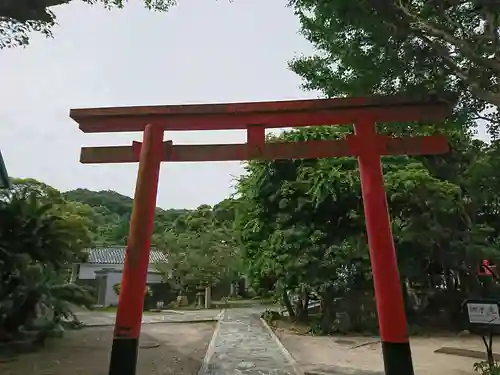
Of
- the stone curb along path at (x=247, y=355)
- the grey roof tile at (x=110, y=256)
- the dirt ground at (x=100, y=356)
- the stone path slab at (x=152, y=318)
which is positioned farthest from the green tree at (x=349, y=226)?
the grey roof tile at (x=110, y=256)

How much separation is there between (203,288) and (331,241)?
14643mm

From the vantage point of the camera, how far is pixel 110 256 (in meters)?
31.5

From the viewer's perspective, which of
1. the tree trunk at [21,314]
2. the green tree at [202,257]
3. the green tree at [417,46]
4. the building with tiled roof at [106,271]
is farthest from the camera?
the building with tiled roof at [106,271]

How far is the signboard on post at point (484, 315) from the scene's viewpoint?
5.58m

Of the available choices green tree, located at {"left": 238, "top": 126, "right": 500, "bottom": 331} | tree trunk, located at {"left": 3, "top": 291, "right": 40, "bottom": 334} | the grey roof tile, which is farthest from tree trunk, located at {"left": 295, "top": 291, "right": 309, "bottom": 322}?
the grey roof tile

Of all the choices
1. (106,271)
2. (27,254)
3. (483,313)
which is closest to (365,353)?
(483,313)

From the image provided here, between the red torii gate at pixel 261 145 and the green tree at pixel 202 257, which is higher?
the green tree at pixel 202 257

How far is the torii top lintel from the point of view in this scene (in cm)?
550

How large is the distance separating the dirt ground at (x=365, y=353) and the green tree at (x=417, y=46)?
4.36 m

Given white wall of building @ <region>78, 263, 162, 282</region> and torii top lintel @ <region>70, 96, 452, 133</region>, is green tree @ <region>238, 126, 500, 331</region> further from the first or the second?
white wall of building @ <region>78, 263, 162, 282</region>

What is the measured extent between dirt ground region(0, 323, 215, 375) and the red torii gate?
310 cm

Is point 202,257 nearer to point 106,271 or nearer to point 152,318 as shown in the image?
point 152,318

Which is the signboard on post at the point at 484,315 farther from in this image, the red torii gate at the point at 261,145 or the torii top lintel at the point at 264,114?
the torii top lintel at the point at 264,114

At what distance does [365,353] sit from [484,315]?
3995 mm
